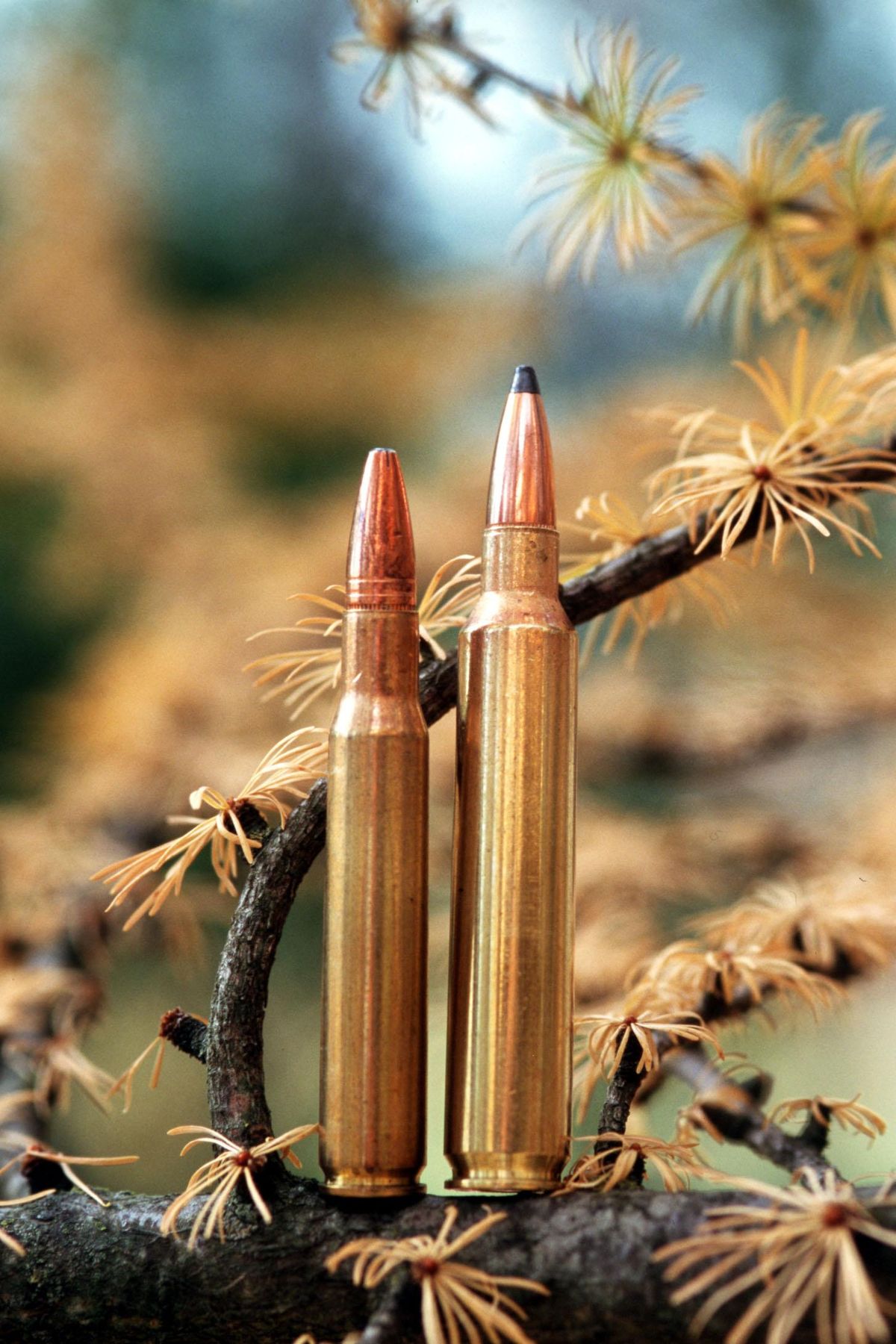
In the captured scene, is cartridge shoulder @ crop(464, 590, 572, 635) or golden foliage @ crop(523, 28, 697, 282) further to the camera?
golden foliage @ crop(523, 28, 697, 282)

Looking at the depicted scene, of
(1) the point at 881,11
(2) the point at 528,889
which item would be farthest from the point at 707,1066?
(1) the point at 881,11

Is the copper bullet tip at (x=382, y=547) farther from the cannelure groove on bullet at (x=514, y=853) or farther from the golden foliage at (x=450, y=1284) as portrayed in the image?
the golden foliage at (x=450, y=1284)

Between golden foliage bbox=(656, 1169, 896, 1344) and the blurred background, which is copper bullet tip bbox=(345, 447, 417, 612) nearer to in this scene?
golden foliage bbox=(656, 1169, 896, 1344)

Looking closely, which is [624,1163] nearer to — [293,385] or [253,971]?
[253,971]

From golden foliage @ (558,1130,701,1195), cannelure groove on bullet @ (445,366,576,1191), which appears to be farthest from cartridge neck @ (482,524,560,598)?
golden foliage @ (558,1130,701,1195)

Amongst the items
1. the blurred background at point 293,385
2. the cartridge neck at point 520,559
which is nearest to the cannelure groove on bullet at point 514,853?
the cartridge neck at point 520,559

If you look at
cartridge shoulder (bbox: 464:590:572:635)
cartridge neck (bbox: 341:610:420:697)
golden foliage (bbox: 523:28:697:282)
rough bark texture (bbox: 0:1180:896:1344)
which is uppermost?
golden foliage (bbox: 523:28:697:282)

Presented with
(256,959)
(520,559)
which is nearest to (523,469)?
(520,559)
